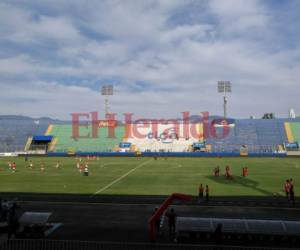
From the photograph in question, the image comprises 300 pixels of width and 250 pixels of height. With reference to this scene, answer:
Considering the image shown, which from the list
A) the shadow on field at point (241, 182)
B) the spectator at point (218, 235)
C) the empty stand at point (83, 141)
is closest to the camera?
the spectator at point (218, 235)

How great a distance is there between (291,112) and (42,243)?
13922 centimetres

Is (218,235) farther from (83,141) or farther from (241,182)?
(83,141)

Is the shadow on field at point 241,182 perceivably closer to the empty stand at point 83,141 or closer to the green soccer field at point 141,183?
the green soccer field at point 141,183

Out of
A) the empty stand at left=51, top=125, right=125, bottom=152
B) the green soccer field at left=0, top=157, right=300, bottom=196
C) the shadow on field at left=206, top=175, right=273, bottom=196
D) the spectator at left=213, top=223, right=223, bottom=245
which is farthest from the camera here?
the empty stand at left=51, top=125, right=125, bottom=152

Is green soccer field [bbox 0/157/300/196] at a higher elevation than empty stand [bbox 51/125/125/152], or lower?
lower

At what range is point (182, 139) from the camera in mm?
90938

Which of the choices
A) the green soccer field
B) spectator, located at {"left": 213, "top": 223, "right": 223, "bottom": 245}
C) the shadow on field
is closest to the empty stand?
the green soccer field

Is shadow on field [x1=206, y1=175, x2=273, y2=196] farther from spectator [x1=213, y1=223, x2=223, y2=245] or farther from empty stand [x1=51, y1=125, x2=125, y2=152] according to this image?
empty stand [x1=51, y1=125, x2=125, y2=152]

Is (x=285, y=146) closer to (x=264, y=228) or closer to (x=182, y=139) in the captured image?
(x=182, y=139)

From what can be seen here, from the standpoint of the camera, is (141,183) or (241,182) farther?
(241,182)

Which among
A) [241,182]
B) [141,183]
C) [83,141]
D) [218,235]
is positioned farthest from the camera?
[83,141]

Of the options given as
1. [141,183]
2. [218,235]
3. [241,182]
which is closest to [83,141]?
[141,183]

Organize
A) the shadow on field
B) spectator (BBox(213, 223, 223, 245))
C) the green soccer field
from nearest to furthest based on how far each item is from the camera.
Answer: spectator (BBox(213, 223, 223, 245)) < the green soccer field < the shadow on field

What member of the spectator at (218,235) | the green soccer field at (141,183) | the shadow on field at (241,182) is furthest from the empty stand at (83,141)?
the spectator at (218,235)
